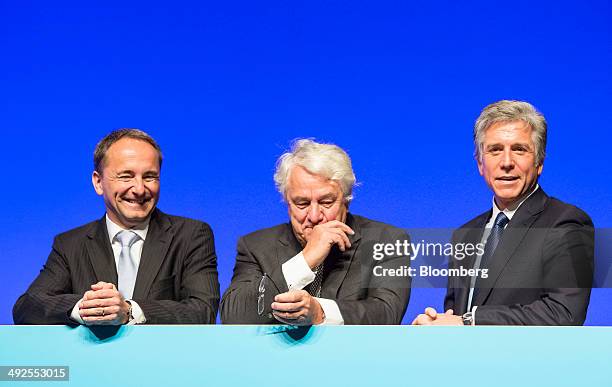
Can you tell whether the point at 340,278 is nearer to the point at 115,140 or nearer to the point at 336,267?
the point at 336,267

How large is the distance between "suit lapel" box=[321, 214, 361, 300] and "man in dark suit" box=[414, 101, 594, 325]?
0.35 meters

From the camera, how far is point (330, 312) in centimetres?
307

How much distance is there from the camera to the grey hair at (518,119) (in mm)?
3242

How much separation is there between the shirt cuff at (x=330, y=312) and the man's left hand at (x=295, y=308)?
82mm

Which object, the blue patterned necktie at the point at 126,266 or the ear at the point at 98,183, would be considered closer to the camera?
the blue patterned necktie at the point at 126,266

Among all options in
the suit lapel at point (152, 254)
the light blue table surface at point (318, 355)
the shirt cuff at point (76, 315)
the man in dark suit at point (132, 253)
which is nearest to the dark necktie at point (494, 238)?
the light blue table surface at point (318, 355)

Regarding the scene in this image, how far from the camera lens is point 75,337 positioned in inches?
122

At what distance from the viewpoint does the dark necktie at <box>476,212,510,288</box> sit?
10.5ft

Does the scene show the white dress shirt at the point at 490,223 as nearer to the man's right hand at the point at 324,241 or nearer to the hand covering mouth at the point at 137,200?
the man's right hand at the point at 324,241

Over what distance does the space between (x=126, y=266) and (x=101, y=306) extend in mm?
479

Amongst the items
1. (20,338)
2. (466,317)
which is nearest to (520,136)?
(466,317)

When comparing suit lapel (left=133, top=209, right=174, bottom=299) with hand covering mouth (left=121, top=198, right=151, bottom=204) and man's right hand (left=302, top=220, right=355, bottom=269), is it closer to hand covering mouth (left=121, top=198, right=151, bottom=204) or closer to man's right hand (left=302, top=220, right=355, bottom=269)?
hand covering mouth (left=121, top=198, right=151, bottom=204)

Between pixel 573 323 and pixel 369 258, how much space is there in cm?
75

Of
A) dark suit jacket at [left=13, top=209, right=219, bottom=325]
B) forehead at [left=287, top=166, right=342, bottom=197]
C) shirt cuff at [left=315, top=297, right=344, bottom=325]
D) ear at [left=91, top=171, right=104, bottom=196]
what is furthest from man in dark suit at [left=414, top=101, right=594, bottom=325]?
ear at [left=91, top=171, right=104, bottom=196]
